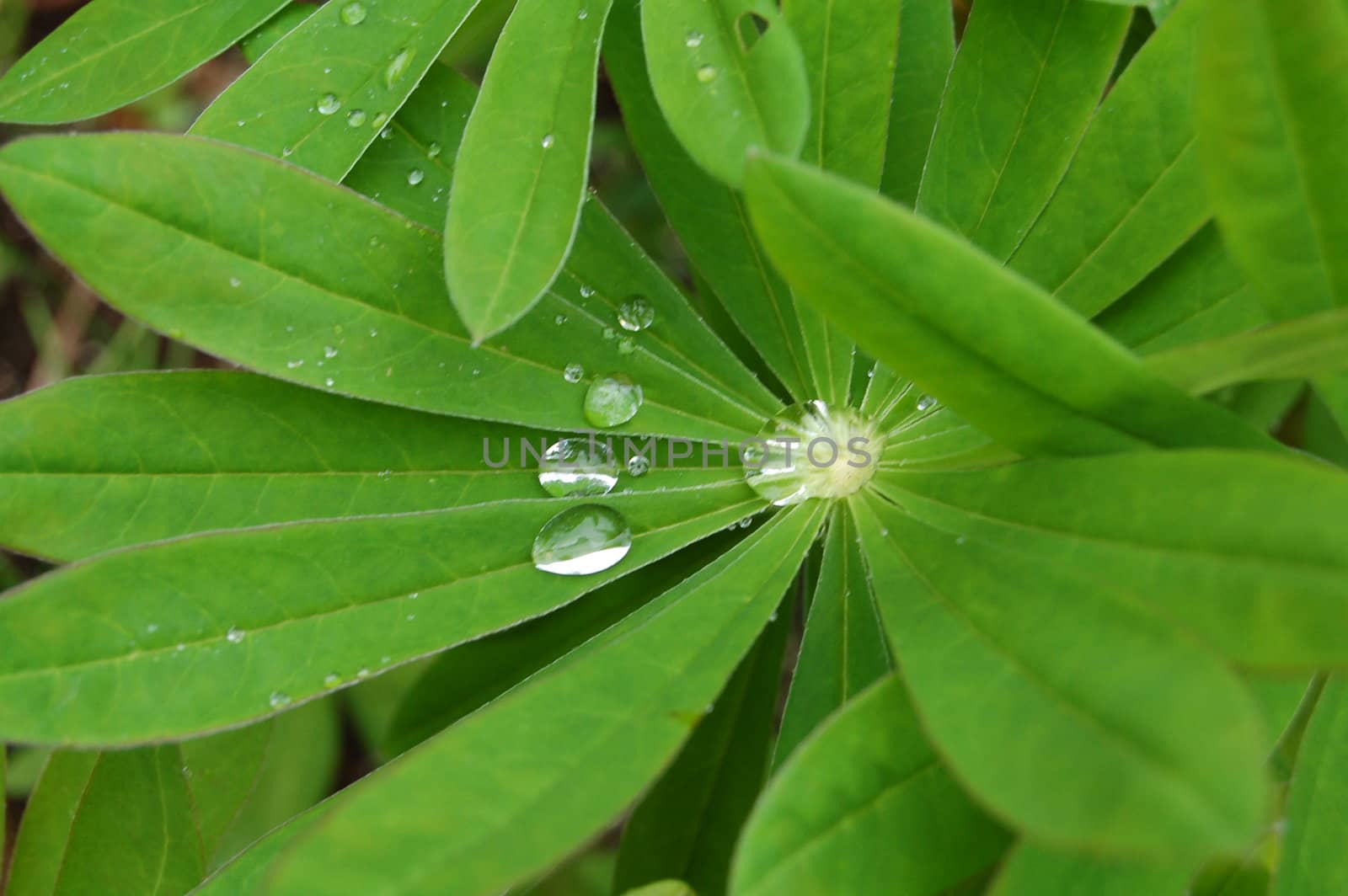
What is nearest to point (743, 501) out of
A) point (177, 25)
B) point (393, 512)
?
point (393, 512)

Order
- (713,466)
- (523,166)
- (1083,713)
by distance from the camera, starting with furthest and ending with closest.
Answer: (713,466)
(523,166)
(1083,713)

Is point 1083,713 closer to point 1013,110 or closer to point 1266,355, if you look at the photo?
point 1266,355

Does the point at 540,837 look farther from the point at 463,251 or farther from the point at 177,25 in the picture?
the point at 177,25

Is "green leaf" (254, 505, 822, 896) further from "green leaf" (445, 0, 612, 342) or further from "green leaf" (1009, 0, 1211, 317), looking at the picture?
"green leaf" (1009, 0, 1211, 317)

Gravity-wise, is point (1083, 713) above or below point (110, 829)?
below


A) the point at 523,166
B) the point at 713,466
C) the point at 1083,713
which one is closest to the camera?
the point at 1083,713

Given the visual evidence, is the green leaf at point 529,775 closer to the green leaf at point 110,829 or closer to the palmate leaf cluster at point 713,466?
the palmate leaf cluster at point 713,466

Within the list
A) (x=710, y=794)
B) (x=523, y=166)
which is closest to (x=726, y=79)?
(x=523, y=166)

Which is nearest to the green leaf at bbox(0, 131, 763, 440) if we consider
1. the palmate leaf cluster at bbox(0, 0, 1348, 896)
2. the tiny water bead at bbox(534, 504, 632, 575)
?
the palmate leaf cluster at bbox(0, 0, 1348, 896)
